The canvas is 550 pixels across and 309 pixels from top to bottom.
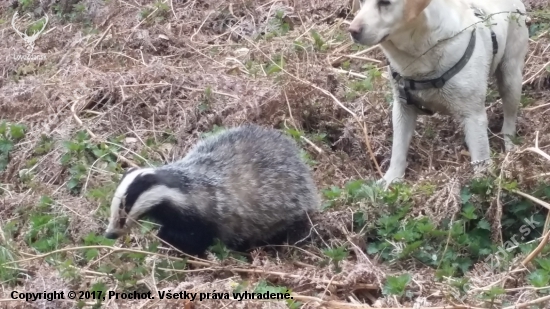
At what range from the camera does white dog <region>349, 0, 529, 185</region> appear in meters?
5.01

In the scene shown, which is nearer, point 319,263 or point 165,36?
point 319,263

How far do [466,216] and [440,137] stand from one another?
1696 mm

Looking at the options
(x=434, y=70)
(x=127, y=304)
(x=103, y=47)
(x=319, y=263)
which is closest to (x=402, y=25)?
(x=434, y=70)

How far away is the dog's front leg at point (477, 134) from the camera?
538 cm

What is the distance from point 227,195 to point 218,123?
184 centimetres

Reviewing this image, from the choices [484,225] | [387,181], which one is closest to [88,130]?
[387,181]

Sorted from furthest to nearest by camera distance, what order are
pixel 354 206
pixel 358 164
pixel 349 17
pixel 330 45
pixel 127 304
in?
1. pixel 349 17
2. pixel 330 45
3. pixel 358 164
4. pixel 354 206
5. pixel 127 304

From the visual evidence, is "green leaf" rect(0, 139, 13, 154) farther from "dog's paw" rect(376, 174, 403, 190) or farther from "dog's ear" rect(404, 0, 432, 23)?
"dog's ear" rect(404, 0, 432, 23)

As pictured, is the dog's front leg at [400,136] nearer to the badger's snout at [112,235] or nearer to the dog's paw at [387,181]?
the dog's paw at [387,181]

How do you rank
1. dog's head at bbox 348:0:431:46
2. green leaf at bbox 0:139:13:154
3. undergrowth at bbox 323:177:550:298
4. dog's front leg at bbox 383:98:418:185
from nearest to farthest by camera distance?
undergrowth at bbox 323:177:550:298 → dog's head at bbox 348:0:431:46 → dog's front leg at bbox 383:98:418:185 → green leaf at bbox 0:139:13:154

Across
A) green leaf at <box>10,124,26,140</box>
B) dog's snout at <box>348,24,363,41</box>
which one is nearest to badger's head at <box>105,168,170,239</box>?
dog's snout at <box>348,24,363,41</box>

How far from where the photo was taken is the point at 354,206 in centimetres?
502

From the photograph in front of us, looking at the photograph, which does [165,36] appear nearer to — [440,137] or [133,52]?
[133,52]

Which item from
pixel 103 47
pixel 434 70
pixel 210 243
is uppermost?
pixel 434 70
